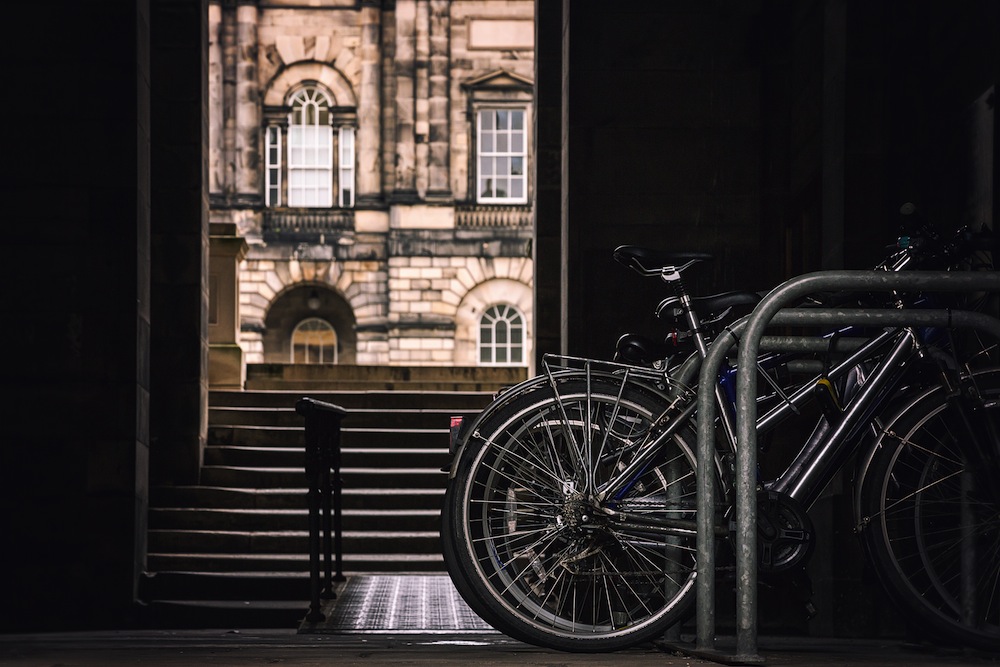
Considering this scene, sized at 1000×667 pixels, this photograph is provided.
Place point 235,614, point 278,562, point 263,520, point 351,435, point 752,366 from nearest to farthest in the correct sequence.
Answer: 1. point 752,366
2. point 235,614
3. point 278,562
4. point 263,520
5. point 351,435

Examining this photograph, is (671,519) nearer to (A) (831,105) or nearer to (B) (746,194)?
(A) (831,105)

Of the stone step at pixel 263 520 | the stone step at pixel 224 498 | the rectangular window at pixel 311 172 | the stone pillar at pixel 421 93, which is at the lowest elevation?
the stone step at pixel 263 520

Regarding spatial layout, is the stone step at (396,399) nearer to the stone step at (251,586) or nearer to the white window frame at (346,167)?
the stone step at (251,586)

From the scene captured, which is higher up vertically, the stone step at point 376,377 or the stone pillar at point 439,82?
the stone pillar at point 439,82

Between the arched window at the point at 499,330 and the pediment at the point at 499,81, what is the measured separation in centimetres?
557

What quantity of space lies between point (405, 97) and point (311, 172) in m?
3.05

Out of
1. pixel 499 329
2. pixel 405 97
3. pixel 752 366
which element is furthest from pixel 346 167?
pixel 752 366

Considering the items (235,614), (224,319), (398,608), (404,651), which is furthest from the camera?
(224,319)

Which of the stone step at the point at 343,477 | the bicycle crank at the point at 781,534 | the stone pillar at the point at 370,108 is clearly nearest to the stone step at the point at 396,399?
the stone step at the point at 343,477

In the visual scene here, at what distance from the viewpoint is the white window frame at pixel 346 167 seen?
37.6 meters

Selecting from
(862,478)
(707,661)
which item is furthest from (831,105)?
(707,661)

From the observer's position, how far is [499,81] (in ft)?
123

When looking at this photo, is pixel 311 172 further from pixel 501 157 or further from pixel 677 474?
pixel 677 474

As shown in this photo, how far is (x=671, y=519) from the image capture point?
451cm
